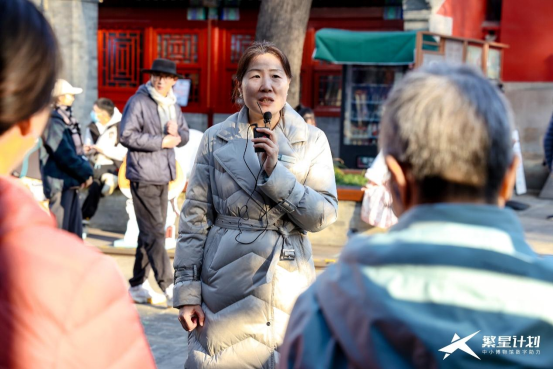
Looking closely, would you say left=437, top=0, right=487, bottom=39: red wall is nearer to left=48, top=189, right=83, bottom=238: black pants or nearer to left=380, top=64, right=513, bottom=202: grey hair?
left=48, top=189, right=83, bottom=238: black pants

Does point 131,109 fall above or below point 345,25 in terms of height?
below

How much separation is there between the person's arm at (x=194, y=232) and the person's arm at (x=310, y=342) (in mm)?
1911

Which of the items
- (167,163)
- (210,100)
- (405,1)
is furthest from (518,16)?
(167,163)

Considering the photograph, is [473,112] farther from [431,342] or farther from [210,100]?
[210,100]

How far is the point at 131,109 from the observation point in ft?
23.4

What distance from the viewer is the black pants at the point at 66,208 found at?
24.3 feet

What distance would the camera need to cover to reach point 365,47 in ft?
44.2

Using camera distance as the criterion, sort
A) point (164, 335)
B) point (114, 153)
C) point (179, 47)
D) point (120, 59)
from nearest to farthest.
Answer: point (164, 335) → point (114, 153) → point (179, 47) → point (120, 59)

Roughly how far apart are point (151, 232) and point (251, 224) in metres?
3.77

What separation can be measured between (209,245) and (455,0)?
12.4 metres

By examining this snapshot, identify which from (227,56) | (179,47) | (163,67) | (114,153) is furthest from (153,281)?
(179,47)

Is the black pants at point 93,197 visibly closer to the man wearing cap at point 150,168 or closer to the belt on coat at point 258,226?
the man wearing cap at point 150,168

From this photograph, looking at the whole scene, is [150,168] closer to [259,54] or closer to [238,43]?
[259,54]

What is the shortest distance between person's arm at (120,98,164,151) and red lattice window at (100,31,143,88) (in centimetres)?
973
